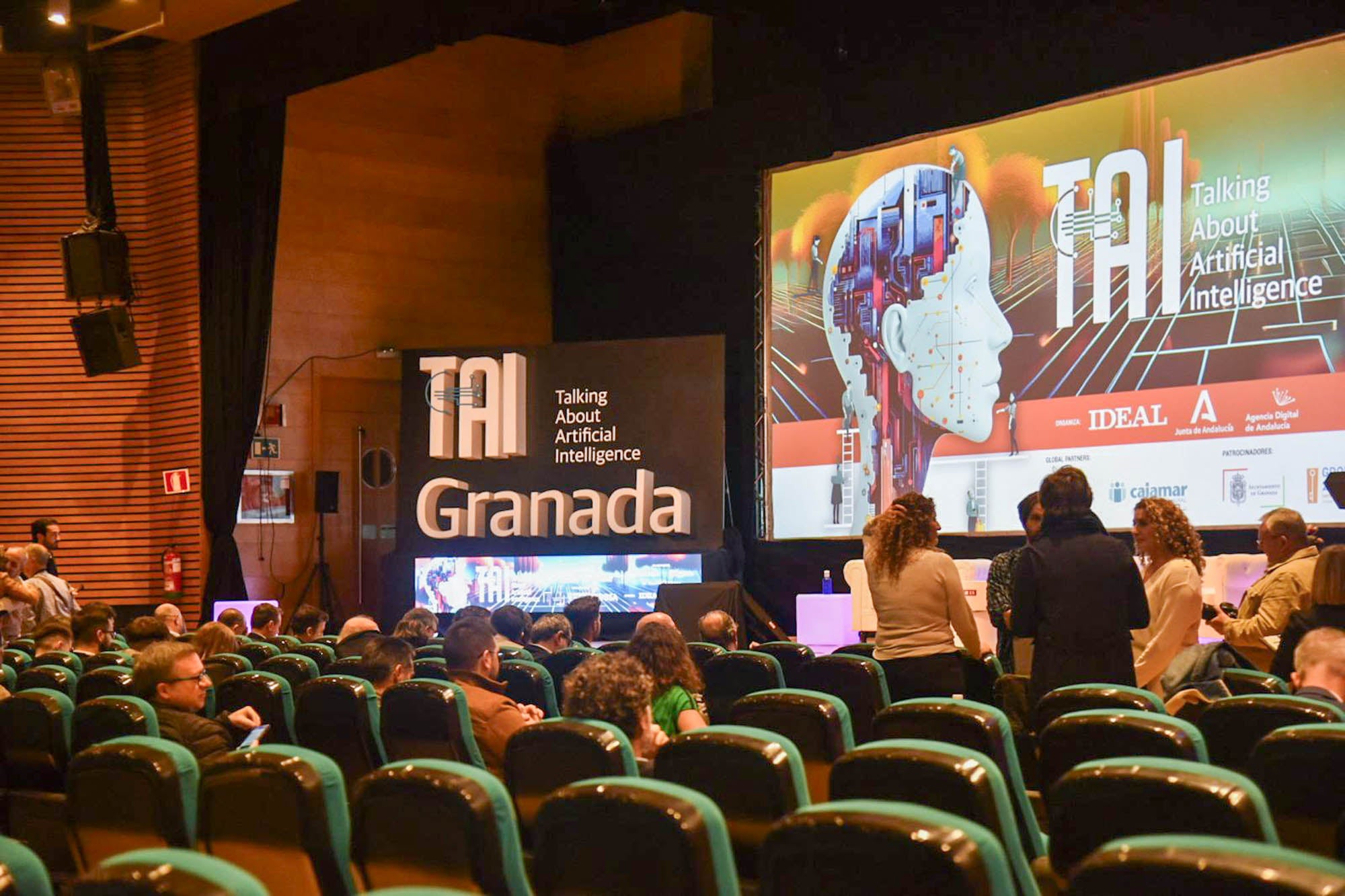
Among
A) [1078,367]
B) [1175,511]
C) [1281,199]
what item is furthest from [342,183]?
[1175,511]

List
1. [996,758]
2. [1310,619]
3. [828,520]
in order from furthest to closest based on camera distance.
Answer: [828,520] → [1310,619] → [996,758]

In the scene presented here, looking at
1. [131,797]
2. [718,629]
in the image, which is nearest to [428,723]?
[131,797]

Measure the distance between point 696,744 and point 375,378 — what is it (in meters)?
11.2

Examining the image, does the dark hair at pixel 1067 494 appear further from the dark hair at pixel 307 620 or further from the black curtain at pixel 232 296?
the black curtain at pixel 232 296

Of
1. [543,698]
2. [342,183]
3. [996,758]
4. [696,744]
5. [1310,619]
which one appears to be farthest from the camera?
[342,183]

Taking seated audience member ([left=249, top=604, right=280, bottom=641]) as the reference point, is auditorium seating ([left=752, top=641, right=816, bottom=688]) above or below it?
above

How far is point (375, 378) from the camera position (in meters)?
13.5

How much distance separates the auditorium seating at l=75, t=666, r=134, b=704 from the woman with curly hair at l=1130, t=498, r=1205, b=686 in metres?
3.46

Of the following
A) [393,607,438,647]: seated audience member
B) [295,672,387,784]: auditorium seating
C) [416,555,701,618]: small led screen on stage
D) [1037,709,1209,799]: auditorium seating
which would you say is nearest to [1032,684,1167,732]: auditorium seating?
[1037,709,1209,799]: auditorium seating

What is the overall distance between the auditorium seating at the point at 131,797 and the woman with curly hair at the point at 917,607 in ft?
8.71

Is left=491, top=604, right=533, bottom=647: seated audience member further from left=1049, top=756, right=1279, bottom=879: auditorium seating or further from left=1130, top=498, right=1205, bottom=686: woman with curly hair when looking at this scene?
left=1049, top=756, right=1279, bottom=879: auditorium seating

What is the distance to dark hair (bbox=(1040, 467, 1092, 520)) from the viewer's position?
437cm

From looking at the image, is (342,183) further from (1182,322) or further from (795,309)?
(1182,322)

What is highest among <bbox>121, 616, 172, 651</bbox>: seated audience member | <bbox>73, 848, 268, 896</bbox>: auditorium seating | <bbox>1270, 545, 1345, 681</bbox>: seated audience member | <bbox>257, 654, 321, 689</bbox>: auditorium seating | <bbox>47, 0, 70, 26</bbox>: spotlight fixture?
<bbox>47, 0, 70, 26</bbox>: spotlight fixture
